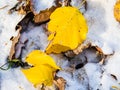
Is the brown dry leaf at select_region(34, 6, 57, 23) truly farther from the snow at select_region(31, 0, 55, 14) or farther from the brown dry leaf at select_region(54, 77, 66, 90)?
the brown dry leaf at select_region(54, 77, 66, 90)

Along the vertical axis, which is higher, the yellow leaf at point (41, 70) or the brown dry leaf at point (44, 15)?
the brown dry leaf at point (44, 15)

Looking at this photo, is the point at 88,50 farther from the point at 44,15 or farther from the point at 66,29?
the point at 44,15

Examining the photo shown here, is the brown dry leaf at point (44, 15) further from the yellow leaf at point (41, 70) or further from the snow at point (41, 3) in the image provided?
the yellow leaf at point (41, 70)

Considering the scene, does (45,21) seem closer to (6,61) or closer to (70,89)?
(6,61)

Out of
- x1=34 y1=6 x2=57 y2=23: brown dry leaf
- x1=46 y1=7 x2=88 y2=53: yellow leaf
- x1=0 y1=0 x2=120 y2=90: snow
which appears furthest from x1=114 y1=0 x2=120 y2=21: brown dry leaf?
x1=34 y1=6 x2=57 y2=23: brown dry leaf

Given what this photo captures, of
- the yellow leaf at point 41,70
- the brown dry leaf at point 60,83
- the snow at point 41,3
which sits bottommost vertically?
the brown dry leaf at point 60,83

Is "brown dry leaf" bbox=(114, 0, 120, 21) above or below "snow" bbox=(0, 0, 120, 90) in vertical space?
above

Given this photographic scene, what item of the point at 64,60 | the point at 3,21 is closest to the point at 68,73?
the point at 64,60

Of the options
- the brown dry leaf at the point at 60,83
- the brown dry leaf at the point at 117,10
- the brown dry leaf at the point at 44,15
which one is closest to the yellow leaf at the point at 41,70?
the brown dry leaf at the point at 60,83
